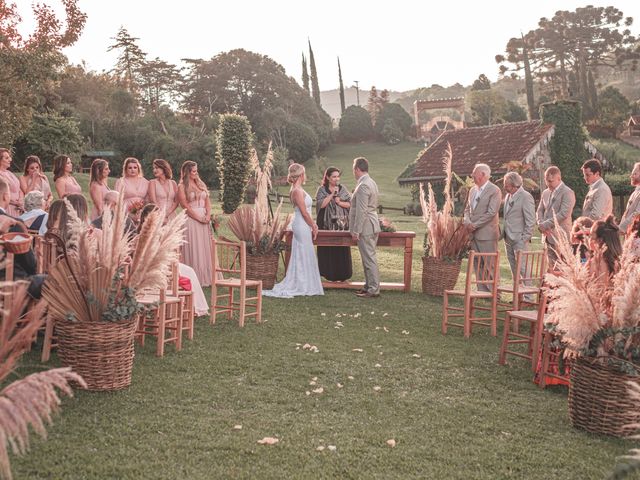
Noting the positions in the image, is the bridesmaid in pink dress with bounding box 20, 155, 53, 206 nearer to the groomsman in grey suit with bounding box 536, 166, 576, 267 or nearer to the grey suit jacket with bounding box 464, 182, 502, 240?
the grey suit jacket with bounding box 464, 182, 502, 240

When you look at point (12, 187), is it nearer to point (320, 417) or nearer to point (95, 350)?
point (95, 350)

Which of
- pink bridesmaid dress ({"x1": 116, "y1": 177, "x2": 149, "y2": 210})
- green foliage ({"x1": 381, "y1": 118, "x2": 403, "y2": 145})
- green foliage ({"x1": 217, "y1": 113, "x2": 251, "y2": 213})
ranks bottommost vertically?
pink bridesmaid dress ({"x1": 116, "y1": 177, "x2": 149, "y2": 210})

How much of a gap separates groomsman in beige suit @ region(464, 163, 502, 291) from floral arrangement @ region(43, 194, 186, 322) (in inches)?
210

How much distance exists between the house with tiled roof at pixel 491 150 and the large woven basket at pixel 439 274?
19.4 meters

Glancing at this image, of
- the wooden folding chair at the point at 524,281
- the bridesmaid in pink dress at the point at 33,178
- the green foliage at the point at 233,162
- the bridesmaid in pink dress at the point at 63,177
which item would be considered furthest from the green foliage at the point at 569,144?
the bridesmaid in pink dress at the point at 63,177

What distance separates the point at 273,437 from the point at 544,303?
2628 millimetres

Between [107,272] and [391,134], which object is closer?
[107,272]

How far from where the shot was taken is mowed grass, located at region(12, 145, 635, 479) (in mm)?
3811

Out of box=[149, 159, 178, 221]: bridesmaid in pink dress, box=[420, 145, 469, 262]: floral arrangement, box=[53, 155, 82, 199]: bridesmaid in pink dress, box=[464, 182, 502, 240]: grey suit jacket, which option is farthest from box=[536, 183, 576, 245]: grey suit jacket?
box=[53, 155, 82, 199]: bridesmaid in pink dress

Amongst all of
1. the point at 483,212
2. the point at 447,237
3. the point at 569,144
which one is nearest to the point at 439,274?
the point at 447,237

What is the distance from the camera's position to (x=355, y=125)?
60562 millimetres

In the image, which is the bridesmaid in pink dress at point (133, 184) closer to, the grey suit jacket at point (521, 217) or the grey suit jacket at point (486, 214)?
the grey suit jacket at point (486, 214)

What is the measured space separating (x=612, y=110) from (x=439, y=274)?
47.3m

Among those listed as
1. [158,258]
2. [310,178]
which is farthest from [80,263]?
[310,178]
